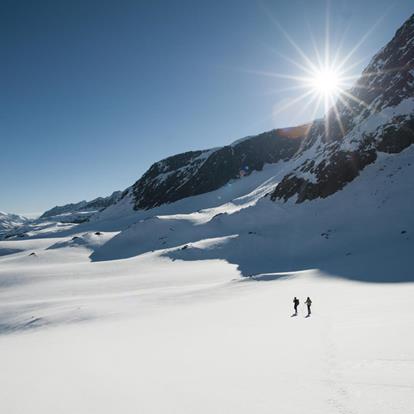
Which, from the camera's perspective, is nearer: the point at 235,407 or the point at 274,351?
the point at 235,407

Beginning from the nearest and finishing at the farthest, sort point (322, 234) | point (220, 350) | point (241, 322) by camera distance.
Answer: point (220, 350) < point (241, 322) < point (322, 234)

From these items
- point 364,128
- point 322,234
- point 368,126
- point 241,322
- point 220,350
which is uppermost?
point 368,126

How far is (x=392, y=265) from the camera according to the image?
98.4 feet

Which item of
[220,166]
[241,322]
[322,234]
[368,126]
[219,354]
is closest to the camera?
[219,354]

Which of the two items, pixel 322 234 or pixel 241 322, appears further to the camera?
pixel 322 234

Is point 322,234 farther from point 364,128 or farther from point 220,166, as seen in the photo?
point 220,166

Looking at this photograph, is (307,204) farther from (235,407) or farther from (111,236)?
(235,407)

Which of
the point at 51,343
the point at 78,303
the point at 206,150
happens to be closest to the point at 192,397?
the point at 51,343

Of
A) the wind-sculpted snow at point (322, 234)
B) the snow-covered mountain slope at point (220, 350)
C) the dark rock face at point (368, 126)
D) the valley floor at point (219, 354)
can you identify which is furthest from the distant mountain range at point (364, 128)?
the valley floor at point (219, 354)

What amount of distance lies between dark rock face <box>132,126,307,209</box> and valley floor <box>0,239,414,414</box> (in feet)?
319

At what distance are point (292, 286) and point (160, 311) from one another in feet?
39.9

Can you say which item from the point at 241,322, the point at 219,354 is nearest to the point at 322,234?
the point at 241,322

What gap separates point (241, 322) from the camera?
17.6m

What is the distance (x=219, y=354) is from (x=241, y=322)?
589 centimetres
